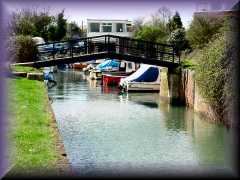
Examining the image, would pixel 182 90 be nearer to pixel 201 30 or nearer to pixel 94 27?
→ pixel 201 30

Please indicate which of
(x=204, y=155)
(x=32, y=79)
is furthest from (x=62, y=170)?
(x=32, y=79)

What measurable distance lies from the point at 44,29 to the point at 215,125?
29.5 m

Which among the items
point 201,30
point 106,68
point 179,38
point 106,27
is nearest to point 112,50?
point 201,30

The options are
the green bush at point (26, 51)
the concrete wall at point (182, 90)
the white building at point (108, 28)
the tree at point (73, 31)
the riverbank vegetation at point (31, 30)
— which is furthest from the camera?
the tree at point (73, 31)

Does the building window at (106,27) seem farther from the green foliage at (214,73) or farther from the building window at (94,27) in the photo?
the green foliage at (214,73)

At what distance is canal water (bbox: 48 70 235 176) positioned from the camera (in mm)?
9547

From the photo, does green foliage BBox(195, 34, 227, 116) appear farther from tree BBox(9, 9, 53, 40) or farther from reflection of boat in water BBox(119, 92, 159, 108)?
tree BBox(9, 9, 53, 40)


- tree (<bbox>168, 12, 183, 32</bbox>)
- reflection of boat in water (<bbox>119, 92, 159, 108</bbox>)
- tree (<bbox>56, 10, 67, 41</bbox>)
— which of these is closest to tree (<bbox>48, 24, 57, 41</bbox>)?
tree (<bbox>56, 10, 67, 41</bbox>)

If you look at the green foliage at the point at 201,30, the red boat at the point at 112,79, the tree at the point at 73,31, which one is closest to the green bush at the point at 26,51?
the green foliage at the point at 201,30

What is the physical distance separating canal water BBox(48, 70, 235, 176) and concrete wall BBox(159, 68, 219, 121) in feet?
1.42

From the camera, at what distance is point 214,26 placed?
71.6ft

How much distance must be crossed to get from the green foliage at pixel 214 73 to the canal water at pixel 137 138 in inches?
33.9

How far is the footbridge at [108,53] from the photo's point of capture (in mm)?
22047

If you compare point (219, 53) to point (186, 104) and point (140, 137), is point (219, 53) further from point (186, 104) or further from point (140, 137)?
point (186, 104)
